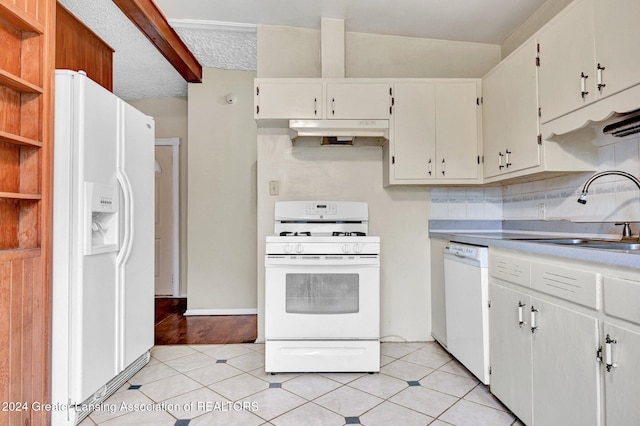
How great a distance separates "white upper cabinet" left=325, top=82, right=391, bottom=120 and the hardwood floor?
1951 mm

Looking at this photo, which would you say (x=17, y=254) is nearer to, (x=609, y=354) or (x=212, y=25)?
(x=609, y=354)

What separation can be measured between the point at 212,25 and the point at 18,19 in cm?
181

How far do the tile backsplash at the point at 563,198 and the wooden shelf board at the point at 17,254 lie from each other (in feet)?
8.49

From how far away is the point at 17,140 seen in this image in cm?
156

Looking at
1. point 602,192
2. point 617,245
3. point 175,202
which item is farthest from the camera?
point 175,202

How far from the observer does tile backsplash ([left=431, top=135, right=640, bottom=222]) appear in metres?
1.82

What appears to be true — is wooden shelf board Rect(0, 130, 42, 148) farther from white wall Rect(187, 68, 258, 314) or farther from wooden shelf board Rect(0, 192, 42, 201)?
white wall Rect(187, 68, 258, 314)

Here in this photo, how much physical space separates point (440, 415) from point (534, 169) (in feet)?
4.67

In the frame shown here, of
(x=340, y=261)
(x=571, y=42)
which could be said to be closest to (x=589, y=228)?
(x=571, y=42)

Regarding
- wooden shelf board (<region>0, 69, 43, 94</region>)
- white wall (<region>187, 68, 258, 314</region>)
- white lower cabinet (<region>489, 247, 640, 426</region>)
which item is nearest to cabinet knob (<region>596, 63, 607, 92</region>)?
white lower cabinet (<region>489, 247, 640, 426</region>)

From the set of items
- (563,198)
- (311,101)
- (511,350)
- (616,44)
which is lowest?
(511,350)

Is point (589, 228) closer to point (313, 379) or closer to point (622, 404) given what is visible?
point (622, 404)

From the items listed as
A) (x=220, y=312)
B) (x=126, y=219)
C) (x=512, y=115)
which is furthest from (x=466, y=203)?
(x=220, y=312)

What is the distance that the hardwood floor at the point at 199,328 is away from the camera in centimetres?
307
